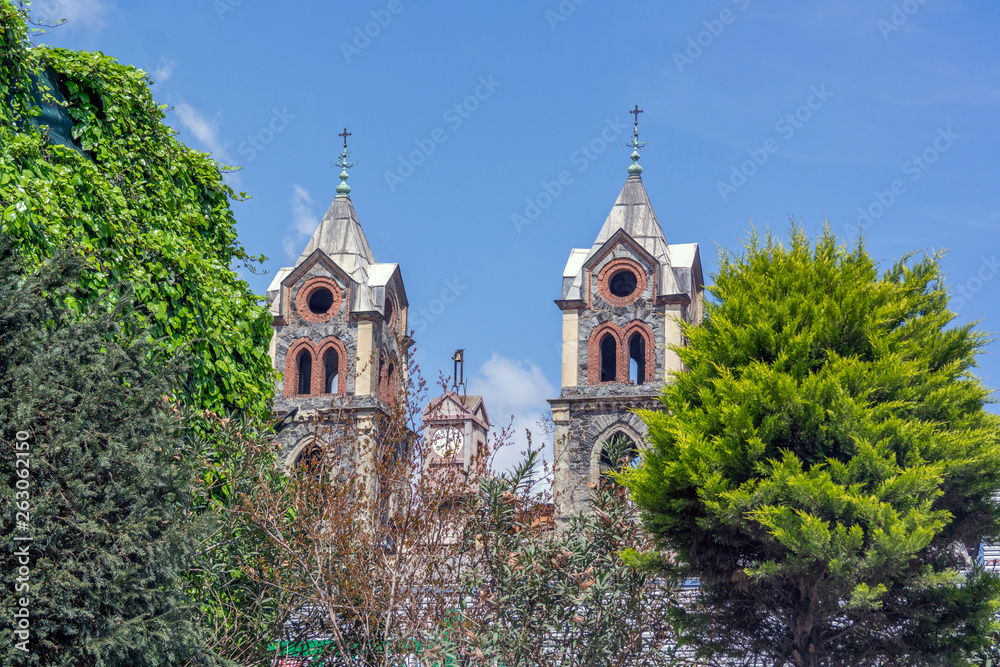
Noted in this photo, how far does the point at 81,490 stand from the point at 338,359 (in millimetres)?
28412

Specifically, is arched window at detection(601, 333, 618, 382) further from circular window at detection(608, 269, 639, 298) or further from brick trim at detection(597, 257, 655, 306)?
circular window at detection(608, 269, 639, 298)

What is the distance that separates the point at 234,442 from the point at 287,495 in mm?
890

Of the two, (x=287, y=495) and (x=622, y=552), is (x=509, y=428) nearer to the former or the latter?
(x=622, y=552)

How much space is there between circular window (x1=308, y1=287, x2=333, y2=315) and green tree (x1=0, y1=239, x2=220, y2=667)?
2886 cm

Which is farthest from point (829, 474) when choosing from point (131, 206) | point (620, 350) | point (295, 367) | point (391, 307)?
point (391, 307)

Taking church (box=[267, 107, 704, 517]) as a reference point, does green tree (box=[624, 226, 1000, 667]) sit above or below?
below

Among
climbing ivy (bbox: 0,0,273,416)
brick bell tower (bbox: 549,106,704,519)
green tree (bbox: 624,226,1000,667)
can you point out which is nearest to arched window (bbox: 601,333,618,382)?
brick bell tower (bbox: 549,106,704,519)

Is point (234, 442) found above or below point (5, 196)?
below

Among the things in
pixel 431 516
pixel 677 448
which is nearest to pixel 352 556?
pixel 431 516

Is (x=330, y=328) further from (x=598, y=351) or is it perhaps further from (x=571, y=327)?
(x=598, y=351)

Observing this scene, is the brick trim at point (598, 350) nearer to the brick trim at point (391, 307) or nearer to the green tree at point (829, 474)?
the brick trim at point (391, 307)

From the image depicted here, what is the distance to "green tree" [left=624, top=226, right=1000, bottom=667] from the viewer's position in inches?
400

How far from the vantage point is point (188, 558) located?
8148 millimetres

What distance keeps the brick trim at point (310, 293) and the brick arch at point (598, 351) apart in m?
9.49
